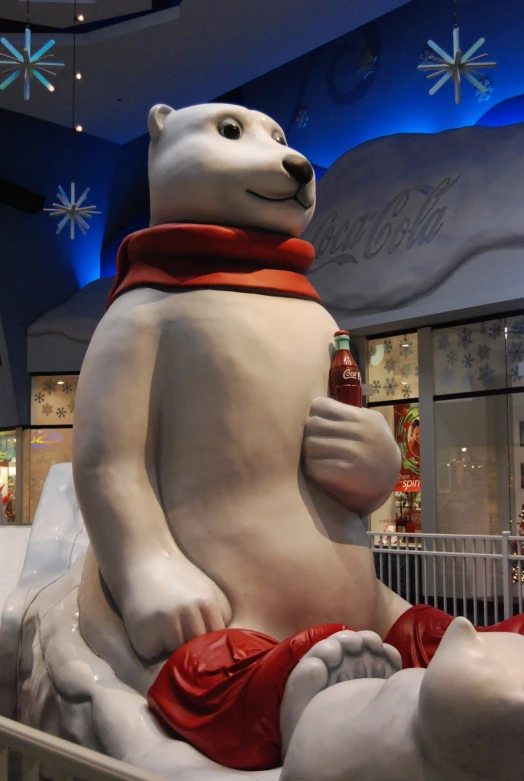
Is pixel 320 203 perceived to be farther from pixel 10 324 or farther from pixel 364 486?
pixel 364 486

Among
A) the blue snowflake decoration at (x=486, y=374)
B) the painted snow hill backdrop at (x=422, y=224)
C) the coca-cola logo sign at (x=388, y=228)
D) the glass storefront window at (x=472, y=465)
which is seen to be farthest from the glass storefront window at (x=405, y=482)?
the coca-cola logo sign at (x=388, y=228)

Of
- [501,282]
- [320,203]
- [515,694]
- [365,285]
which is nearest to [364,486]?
[515,694]

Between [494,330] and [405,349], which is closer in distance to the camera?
[494,330]

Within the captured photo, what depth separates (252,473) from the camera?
187 cm

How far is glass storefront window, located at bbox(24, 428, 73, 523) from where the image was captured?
13.2 m

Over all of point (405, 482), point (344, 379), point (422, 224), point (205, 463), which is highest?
point (422, 224)

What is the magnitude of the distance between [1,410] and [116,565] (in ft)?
37.8

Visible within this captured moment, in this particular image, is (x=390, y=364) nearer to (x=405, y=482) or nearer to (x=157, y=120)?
(x=405, y=482)

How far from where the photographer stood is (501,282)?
26.9 feet

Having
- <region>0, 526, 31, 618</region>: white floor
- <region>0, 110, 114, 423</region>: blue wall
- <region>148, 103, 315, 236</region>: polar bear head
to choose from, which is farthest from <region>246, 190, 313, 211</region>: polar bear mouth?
<region>0, 110, 114, 423</region>: blue wall

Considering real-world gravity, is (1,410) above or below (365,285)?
below

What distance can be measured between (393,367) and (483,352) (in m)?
1.34

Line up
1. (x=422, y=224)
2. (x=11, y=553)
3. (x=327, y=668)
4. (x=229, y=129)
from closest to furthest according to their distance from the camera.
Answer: (x=327, y=668) < (x=229, y=129) < (x=11, y=553) < (x=422, y=224)

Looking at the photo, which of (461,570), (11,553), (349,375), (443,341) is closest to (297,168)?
(349,375)
